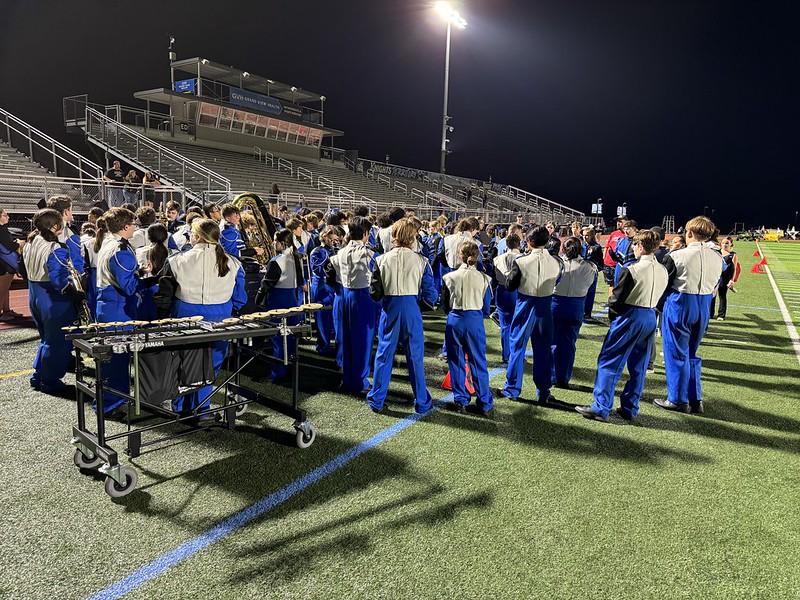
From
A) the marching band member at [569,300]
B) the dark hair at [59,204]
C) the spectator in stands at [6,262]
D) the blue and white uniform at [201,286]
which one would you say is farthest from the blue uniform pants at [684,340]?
the spectator in stands at [6,262]

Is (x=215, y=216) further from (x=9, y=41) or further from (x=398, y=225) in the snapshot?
(x=9, y=41)

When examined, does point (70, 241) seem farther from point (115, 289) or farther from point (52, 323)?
point (115, 289)

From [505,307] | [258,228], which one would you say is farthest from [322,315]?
[505,307]

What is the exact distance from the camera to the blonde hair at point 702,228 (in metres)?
5.32

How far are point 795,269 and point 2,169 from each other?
29.9m

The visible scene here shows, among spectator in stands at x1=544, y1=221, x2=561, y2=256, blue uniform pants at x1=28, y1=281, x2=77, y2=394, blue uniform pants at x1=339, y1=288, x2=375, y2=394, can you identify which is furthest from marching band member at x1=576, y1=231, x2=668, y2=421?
blue uniform pants at x1=28, y1=281, x2=77, y2=394

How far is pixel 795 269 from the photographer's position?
22516 mm

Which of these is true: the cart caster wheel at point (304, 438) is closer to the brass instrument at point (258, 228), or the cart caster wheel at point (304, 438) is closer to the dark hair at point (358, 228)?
the dark hair at point (358, 228)

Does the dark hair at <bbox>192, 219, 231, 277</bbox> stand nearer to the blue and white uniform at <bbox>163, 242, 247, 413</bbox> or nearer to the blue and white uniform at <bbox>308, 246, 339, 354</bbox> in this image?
the blue and white uniform at <bbox>163, 242, 247, 413</bbox>

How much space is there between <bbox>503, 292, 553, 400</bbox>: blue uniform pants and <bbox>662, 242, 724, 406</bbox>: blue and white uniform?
3.98ft

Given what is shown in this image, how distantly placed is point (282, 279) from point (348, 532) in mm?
3603

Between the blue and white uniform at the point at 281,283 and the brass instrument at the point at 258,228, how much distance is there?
1.20 meters

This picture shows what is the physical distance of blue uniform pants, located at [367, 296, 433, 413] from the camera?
17.2 ft

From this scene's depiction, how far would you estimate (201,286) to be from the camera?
4691mm
